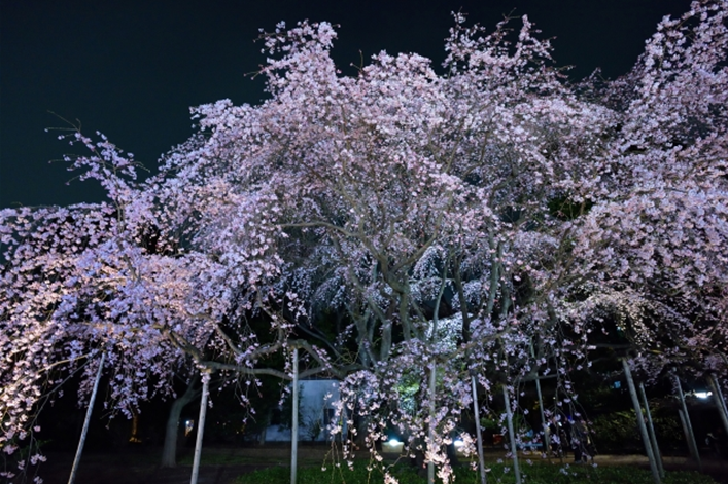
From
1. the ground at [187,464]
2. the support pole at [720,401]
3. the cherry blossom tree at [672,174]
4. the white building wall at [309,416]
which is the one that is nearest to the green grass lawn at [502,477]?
the support pole at [720,401]

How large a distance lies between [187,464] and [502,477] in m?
12.3

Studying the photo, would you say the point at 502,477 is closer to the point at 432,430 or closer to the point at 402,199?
the point at 432,430

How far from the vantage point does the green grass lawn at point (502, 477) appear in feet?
31.6

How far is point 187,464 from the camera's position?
1719 centimetres

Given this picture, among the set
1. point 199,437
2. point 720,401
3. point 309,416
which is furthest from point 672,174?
point 309,416

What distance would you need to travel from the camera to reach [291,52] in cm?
732

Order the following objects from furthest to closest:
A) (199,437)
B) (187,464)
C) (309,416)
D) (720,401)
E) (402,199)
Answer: (309,416)
(187,464)
(720,401)
(402,199)
(199,437)

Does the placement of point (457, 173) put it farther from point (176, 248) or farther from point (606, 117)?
point (176, 248)

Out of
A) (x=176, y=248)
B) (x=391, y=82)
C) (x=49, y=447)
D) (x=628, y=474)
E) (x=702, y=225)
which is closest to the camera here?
(x=702, y=225)

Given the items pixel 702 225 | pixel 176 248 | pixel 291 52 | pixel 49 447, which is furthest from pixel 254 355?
pixel 49 447

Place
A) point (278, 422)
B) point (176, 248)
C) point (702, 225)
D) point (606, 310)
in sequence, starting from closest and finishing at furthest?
point (702, 225), point (176, 248), point (606, 310), point (278, 422)

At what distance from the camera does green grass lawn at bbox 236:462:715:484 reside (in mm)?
9633

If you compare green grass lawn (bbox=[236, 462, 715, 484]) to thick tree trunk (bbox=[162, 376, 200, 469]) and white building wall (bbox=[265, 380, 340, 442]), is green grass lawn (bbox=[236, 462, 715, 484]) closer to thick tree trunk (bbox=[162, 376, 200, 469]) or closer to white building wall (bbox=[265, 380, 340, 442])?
thick tree trunk (bbox=[162, 376, 200, 469])

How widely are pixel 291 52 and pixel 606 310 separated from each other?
10730mm
